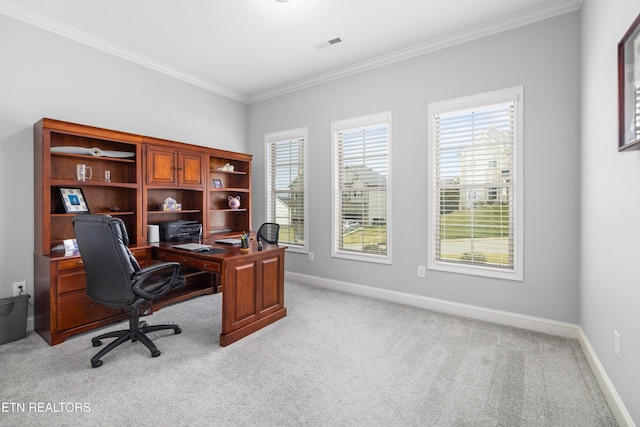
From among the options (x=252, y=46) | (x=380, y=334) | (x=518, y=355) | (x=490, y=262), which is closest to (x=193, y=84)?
(x=252, y=46)

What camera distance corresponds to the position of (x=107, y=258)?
229cm

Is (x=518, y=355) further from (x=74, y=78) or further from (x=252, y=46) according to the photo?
(x=74, y=78)

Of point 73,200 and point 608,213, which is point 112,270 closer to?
point 73,200

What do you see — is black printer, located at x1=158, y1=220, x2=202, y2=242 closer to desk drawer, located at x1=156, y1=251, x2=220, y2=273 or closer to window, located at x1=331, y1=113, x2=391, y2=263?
desk drawer, located at x1=156, y1=251, x2=220, y2=273

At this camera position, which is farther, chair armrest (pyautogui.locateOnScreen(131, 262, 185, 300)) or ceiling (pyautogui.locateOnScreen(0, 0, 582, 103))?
ceiling (pyautogui.locateOnScreen(0, 0, 582, 103))

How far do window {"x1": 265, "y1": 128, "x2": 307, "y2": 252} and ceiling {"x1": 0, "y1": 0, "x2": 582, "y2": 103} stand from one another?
109cm

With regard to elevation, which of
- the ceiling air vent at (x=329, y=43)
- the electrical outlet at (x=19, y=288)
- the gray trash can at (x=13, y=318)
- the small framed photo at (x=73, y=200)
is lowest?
the gray trash can at (x=13, y=318)

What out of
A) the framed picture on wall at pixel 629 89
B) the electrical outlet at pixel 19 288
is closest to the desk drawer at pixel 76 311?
the electrical outlet at pixel 19 288

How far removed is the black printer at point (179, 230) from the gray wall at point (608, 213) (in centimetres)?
393

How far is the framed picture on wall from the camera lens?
1.53m

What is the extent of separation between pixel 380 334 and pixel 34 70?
4.24m

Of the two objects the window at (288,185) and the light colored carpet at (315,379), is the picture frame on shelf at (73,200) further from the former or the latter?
the window at (288,185)

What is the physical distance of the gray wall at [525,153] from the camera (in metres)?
2.78

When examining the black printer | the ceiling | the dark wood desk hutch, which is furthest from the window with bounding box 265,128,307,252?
the black printer
